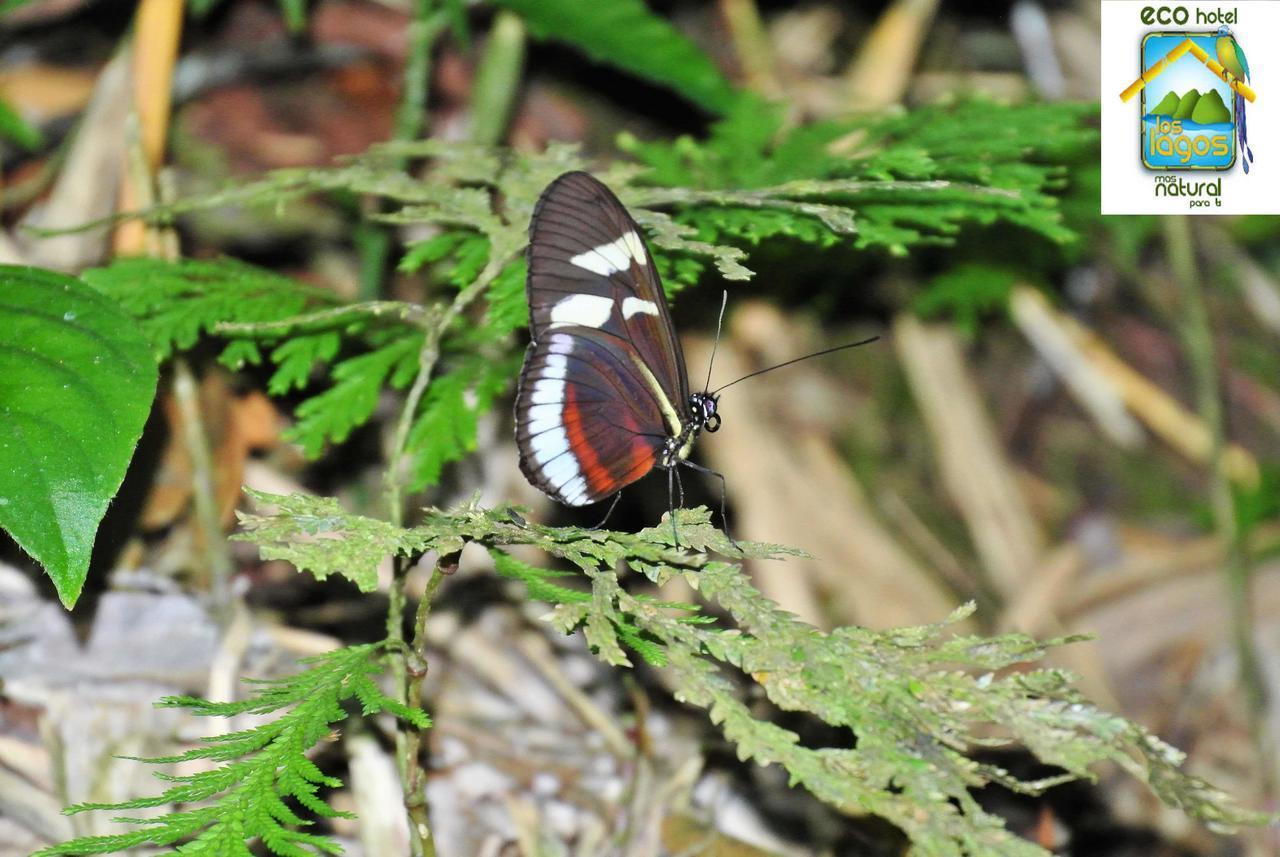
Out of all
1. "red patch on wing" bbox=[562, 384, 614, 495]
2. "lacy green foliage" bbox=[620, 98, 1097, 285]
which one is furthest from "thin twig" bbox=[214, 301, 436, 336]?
"lacy green foliage" bbox=[620, 98, 1097, 285]

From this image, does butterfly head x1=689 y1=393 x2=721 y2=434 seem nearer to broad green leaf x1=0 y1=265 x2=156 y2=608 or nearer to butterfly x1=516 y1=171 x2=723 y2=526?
butterfly x1=516 y1=171 x2=723 y2=526

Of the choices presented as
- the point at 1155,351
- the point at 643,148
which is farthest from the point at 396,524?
the point at 1155,351

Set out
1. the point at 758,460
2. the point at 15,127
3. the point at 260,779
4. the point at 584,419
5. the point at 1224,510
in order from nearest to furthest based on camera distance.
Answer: the point at 260,779
the point at 584,419
the point at 15,127
the point at 758,460
the point at 1224,510

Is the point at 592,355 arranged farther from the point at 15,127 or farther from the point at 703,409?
the point at 15,127

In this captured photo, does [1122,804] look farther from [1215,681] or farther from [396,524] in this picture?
[396,524]

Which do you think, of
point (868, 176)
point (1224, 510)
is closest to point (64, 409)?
point (868, 176)

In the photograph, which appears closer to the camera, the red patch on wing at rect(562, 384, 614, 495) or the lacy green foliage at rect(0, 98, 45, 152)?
the red patch on wing at rect(562, 384, 614, 495)

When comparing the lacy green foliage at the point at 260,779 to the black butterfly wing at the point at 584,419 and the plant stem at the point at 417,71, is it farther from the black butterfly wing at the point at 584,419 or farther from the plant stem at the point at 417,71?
the plant stem at the point at 417,71
